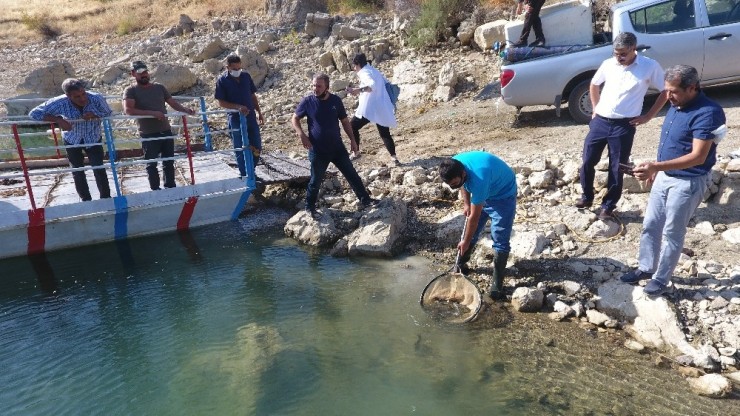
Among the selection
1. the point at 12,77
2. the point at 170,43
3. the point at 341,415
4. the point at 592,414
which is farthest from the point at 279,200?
the point at 12,77

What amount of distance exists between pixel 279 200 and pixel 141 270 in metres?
2.30

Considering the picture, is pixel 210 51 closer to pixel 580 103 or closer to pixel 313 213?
pixel 313 213

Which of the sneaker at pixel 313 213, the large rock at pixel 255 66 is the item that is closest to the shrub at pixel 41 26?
the large rock at pixel 255 66

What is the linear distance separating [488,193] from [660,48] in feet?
15.3

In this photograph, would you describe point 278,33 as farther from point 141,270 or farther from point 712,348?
point 712,348

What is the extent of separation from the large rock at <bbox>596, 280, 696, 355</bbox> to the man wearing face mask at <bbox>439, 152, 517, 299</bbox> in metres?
0.92

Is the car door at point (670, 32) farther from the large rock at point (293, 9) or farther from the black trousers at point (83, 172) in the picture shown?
the large rock at point (293, 9)

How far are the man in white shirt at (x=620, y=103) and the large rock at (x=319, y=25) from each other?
41.3 feet

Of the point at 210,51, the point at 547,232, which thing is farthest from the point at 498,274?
the point at 210,51

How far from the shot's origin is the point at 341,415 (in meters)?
3.84

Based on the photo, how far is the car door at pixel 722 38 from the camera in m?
7.27

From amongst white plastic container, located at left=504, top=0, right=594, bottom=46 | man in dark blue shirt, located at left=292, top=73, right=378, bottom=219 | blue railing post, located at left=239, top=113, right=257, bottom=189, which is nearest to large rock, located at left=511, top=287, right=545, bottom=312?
man in dark blue shirt, located at left=292, top=73, right=378, bottom=219

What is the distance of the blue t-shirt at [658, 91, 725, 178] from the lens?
12.5 feet

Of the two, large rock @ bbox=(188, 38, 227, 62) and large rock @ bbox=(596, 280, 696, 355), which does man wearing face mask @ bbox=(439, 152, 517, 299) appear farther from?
large rock @ bbox=(188, 38, 227, 62)
